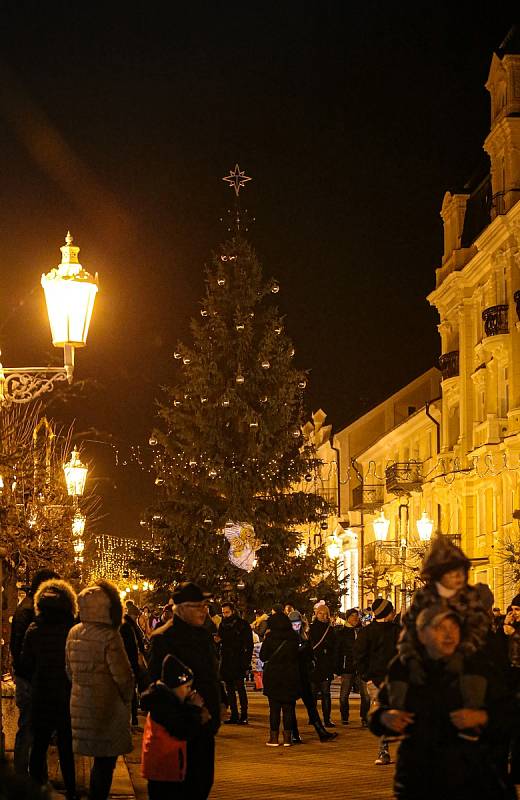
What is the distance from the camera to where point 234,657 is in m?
22.9

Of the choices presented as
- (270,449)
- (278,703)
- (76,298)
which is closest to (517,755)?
(76,298)

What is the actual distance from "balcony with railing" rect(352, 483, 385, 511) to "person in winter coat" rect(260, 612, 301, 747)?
2081 inches

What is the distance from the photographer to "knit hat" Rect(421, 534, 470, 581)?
6816 millimetres

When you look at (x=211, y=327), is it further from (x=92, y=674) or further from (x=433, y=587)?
(x=433, y=587)

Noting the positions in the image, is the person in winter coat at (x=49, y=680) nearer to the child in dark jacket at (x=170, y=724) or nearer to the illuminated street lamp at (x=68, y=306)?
the illuminated street lamp at (x=68, y=306)

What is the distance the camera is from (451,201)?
55.7m

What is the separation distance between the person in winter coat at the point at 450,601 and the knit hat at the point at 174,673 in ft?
7.02

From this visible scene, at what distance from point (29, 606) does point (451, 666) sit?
8.53 meters

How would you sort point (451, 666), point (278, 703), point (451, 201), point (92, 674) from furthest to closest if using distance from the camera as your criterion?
point (451, 201) < point (278, 703) < point (92, 674) < point (451, 666)

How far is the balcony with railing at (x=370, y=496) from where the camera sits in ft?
240

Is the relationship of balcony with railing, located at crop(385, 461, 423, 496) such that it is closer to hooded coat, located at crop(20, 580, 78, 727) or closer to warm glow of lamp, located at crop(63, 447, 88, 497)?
warm glow of lamp, located at crop(63, 447, 88, 497)

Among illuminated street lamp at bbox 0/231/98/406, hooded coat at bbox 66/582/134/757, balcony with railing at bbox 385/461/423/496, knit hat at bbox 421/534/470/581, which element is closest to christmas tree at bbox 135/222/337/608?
balcony with railing at bbox 385/461/423/496

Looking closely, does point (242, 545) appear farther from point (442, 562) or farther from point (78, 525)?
point (442, 562)

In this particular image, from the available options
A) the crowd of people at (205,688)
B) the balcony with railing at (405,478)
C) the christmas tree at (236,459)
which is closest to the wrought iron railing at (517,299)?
the christmas tree at (236,459)
